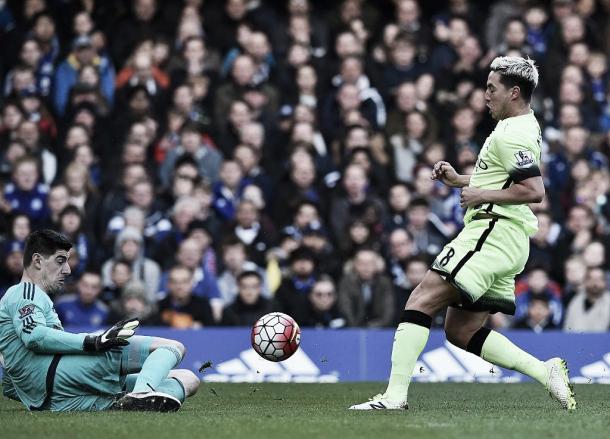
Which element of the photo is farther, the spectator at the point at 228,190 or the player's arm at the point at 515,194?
the spectator at the point at 228,190

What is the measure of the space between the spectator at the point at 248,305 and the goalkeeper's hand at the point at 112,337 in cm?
580

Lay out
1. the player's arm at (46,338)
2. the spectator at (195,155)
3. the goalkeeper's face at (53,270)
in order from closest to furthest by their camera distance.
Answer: the player's arm at (46,338), the goalkeeper's face at (53,270), the spectator at (195,155)

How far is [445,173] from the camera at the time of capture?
8578 mm

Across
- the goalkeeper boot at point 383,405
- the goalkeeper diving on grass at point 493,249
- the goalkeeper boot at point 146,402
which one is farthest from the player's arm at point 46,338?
the goalkeeper diving on grass at point 493,249

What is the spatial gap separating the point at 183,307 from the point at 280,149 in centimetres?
311

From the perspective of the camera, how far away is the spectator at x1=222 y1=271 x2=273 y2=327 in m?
13.9

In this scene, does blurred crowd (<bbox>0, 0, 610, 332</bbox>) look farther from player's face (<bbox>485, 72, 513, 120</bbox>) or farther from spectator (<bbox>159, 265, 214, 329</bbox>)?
player's face (<bbox>485, 72, 513, 120</bbox>)

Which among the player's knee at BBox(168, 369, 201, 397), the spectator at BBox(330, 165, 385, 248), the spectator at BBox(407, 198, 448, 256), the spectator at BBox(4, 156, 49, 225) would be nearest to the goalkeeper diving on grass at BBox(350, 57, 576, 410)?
the player's knee at BBox(168, 369, 201, 397)

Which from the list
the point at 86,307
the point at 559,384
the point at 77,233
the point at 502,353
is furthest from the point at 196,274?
the point at 559,384

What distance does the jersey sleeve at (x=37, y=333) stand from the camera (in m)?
8.06

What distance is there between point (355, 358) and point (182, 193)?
3.31 meters

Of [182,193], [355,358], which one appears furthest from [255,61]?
[355,358]

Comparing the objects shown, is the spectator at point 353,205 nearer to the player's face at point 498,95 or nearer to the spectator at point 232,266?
the spectator at point 232,266

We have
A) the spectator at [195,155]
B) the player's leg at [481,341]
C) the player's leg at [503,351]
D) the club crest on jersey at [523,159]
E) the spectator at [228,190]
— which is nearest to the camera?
the club crest on jersey at [523,159]
